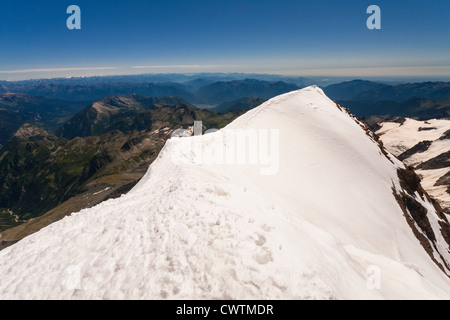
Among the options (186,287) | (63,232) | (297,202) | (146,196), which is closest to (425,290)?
(297,202)

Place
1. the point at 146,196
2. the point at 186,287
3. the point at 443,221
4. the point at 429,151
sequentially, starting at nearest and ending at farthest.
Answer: the point at 186,287, the point at 146,196, the point at 443,221, the point at 429,151

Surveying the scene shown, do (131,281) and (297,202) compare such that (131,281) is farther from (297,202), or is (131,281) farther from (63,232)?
(297,202)

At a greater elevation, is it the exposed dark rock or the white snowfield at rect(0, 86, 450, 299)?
the white snowfield at rect(0, 86, 450, 299)

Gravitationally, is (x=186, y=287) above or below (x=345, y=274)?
above

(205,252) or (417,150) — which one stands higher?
(205,252)

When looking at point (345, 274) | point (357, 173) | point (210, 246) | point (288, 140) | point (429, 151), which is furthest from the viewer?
point (429, 151)

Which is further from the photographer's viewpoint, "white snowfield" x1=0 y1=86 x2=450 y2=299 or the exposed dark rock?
the exposed dark rock

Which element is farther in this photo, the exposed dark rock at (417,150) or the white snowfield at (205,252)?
the exposed dark rock at (417,150)

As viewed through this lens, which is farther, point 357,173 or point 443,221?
point 443,221

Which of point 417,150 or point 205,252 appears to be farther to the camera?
point 417,150

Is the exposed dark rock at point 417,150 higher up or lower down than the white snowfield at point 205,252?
lower down

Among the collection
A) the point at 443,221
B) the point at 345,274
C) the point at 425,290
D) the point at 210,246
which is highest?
the point at 210,246
